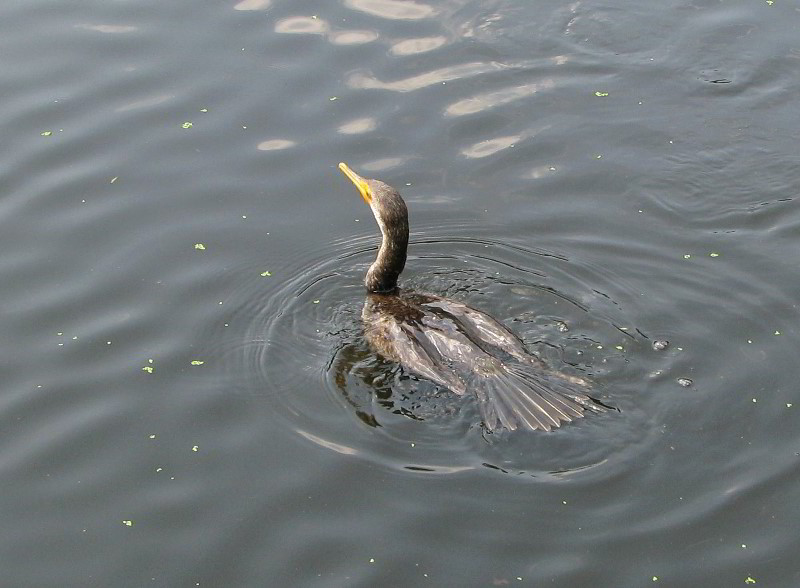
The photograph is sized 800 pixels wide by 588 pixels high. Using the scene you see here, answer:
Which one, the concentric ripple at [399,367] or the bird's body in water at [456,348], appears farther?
the bird's body in water at [456,348]

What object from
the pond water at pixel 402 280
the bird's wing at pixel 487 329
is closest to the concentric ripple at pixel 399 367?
the pond water at pixel 402 280

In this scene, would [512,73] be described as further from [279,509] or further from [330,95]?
[279,509]

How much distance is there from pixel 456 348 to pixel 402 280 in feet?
4.79

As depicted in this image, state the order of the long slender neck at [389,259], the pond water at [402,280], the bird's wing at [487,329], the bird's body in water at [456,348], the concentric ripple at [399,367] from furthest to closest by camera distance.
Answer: the long slender neck at [389,259], the bird's wing at [487,329], the bird's body in water at [456,348], the concentric ripple at [399,367], the pond water at [402,280]

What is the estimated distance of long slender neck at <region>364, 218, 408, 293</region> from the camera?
32.6 ft

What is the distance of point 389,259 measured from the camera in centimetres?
1002

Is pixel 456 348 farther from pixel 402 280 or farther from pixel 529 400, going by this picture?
pixel 402 280

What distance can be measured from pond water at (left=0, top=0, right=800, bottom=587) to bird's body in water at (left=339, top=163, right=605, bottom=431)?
0.18m

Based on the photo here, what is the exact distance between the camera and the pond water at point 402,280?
317 inches

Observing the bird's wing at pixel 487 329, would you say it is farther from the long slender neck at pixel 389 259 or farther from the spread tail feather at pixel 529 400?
the long slender neck at pixel 389 259

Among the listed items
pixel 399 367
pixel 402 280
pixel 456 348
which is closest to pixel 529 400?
pixel 456 348

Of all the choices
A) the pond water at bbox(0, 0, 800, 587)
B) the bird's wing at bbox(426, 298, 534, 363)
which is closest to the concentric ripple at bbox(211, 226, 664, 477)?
the pond water at bbox(0, 0, 800, 587)

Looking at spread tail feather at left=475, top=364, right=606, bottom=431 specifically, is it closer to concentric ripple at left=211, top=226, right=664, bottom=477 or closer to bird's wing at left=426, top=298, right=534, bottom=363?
concentric ripple at left=211, top=226, right=664, bottom=477

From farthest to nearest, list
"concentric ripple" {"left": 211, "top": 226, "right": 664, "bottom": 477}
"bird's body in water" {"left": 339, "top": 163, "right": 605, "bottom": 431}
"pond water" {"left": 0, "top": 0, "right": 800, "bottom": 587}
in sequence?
"bird's body in water" {"left": 339, "top": 163, "right": 605, "bottom": 431}
"concentric ripple" {"left": 211, "top": 226, "right": 664, "bottom": 477}
"pond water" {"left": 0, "top": 0, "right": 800, "bottom": 587}
